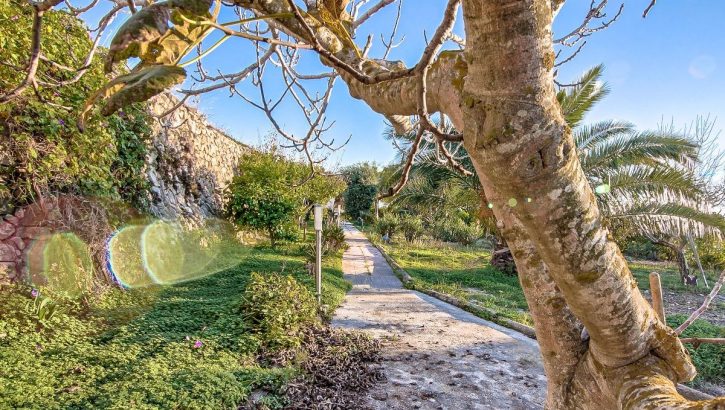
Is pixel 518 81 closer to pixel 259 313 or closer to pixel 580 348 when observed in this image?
pixel 580 348

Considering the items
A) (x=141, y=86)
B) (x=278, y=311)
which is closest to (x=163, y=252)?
(x=278, y=311)

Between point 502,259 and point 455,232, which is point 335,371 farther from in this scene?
point 455,232

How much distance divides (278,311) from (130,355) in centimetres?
145

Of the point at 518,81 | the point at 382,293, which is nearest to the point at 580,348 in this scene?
the point at 518,81

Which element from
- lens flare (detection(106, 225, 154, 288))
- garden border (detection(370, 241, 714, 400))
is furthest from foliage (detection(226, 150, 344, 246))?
lens flare (detection(106, 225, 154, 288))

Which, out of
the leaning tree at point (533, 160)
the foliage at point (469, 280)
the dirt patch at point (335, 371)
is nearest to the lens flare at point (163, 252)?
the dirt patch at point (335, 371)

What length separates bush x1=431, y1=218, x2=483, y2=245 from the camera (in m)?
19.0

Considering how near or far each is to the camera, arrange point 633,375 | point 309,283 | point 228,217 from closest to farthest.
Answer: point 633,375 → point 309,283 → point 228,217

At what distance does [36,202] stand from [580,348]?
211 inches

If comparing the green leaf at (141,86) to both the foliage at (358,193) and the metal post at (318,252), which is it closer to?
the metal post at (318,252)

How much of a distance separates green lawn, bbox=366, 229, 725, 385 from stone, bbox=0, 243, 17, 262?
632 cm

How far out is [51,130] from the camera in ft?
13.2

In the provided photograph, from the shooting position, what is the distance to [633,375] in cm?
85

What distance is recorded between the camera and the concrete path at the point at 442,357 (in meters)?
3.12
